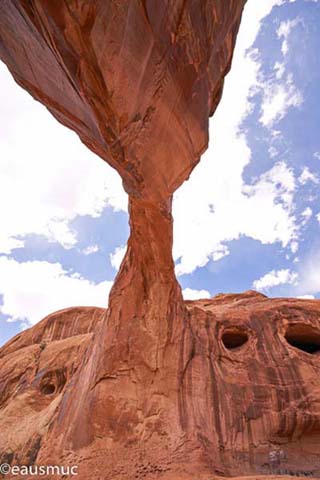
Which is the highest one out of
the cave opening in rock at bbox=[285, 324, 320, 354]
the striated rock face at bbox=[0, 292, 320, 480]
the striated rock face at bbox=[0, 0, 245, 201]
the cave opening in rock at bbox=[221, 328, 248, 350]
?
the striated rock face at bbox=[0, 0, 245, 201]

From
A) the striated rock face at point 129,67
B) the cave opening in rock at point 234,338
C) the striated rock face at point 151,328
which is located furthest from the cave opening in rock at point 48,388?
the striated rock face at point 129,67

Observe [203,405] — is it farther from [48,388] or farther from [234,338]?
[48,388]

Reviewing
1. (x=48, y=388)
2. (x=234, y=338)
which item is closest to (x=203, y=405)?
(x=234, y=338)

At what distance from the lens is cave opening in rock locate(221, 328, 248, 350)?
12.7 metres

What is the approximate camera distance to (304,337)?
13.7 meters

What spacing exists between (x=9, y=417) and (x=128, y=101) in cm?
1076

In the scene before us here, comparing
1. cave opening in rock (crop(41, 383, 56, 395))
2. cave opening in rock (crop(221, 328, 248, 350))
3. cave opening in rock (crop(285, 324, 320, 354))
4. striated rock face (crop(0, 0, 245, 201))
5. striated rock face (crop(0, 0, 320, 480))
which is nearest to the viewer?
striated rock face (crop(0, 0, 245, 201))

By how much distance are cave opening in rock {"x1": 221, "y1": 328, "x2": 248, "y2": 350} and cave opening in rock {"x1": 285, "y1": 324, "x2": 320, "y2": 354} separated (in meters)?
1.84

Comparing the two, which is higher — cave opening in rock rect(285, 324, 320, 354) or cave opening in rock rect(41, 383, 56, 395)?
cave opening in rock rect(285, 324, 320, 354)

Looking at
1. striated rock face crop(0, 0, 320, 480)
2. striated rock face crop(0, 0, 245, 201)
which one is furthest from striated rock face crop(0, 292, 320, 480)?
striated rock face crop(0, 0, 245, 201)

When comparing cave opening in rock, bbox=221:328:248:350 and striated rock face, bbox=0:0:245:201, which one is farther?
cave opening in rock, bbox=221:328:248:350

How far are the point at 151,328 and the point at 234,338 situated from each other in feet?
15.9

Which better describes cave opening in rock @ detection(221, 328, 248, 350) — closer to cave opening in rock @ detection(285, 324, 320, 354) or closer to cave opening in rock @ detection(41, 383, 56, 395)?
cave opening in rock @ detection(285, 324, 320, 354)

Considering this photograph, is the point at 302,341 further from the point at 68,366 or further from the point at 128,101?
the point at 128,101
